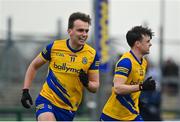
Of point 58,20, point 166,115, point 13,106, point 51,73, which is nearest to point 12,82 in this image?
point 13,106

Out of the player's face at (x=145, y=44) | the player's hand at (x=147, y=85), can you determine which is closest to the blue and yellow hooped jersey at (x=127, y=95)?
the player's face at (x=145, y=44)

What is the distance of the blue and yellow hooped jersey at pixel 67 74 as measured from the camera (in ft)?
32.2

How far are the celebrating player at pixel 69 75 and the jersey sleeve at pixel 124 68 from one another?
1.05 feet

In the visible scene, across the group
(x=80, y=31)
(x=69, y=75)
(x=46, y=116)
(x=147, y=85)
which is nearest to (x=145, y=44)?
(x=147, y=85)

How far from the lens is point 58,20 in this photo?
16844 mm

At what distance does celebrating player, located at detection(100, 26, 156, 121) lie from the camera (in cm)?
980

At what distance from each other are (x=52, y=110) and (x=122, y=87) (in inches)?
35.8

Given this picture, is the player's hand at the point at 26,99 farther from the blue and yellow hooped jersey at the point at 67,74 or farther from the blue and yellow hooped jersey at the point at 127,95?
the blue and yellow hooped jersey at the point at 127,95

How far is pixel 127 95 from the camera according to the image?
9969mm

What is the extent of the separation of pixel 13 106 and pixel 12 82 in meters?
0.54

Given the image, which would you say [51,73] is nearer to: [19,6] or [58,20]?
[58,20]

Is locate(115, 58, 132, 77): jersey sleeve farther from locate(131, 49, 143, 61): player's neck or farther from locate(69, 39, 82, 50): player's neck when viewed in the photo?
locate(69, 39, 82, 50): player's neck

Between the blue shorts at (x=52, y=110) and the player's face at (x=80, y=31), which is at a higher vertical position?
the player's face at (x=80, y=31)

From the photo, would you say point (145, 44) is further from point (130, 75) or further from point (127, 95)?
point (127, 95)
